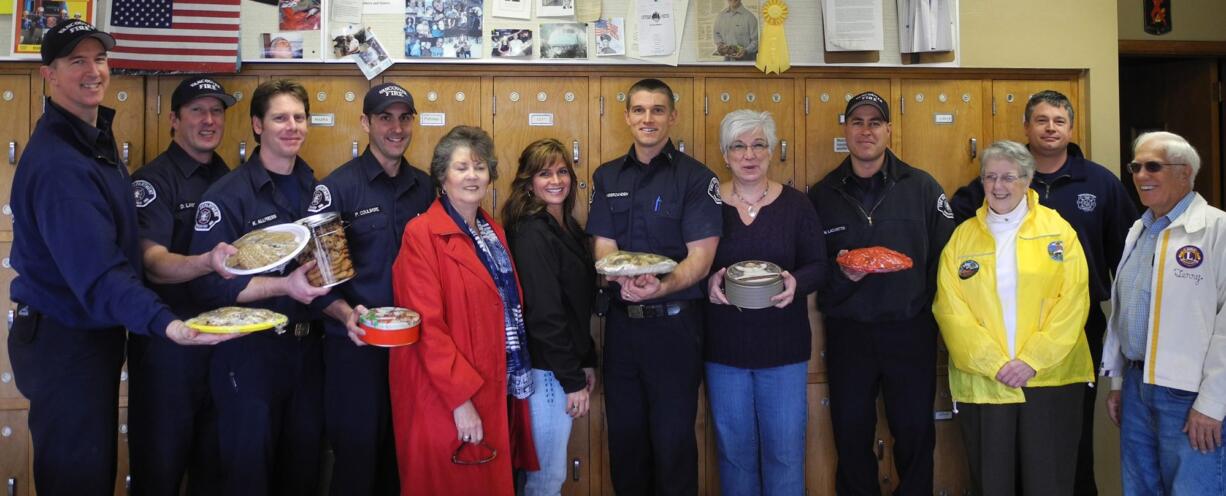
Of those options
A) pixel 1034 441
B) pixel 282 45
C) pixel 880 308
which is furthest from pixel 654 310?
pixel 282 45

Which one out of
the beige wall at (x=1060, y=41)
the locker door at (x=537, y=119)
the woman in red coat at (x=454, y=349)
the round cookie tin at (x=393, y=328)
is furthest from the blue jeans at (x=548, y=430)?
the beige wall at (x=1060, y=41)

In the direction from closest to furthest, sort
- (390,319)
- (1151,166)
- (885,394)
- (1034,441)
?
(390,319)
(1151,166)
(1034,441)
(885,394)

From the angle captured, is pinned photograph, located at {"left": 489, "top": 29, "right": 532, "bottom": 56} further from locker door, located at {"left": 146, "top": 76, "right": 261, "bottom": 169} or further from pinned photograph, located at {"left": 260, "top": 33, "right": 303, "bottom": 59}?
locker door, located at {"left": 146, "top": 76, "right": 261, "bottom": 169}

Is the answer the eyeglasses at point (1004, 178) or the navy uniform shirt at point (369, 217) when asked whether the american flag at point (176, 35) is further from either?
the eyeglasses at point (1004, 178)

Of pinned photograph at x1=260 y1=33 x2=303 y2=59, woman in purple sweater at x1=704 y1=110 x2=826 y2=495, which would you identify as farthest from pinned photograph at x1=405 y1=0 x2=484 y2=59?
woman in purple sweater at x1=704 y1=110 x2=826 y2=495

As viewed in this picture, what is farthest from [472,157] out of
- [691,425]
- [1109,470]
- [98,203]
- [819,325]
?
[1109,470]

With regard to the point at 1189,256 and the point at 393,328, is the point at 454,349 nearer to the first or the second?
the point at 393,328

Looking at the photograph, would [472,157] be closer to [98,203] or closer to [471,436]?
[471,436]

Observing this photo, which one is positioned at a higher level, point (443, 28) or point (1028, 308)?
point (443, 28)

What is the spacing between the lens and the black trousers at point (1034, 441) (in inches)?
117

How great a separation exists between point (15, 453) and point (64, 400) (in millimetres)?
1577

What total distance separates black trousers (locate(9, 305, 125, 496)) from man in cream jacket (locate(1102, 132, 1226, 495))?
3.39 m

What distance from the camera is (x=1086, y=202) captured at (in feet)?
11.0

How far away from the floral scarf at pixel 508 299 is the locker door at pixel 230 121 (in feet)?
4.64
